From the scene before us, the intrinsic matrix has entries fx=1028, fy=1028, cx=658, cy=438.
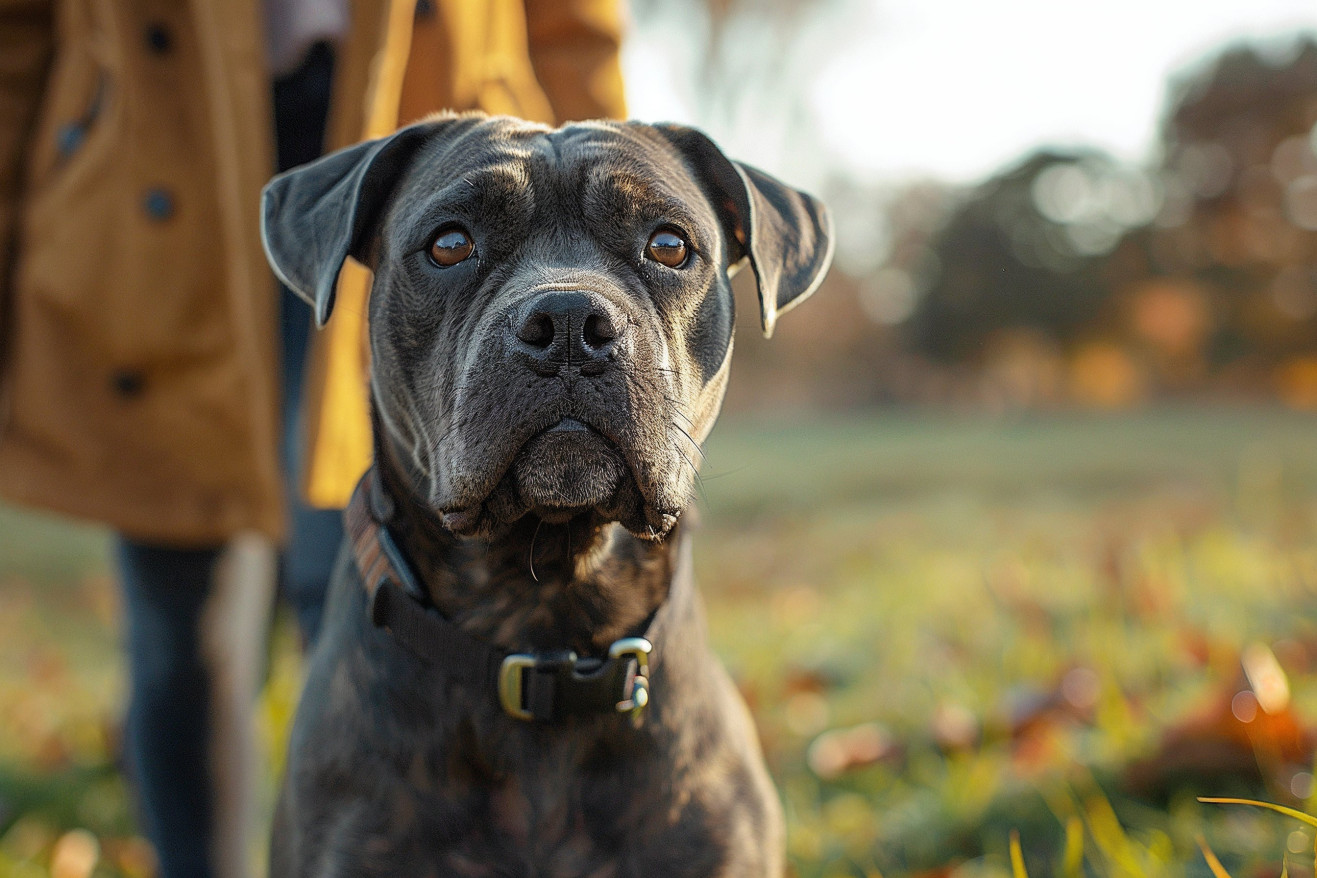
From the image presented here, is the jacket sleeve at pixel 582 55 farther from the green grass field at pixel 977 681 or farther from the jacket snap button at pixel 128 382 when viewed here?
the jacket snap button at pixel 128 382

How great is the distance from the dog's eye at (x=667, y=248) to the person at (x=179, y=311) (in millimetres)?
821

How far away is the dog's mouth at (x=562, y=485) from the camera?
1615 mm

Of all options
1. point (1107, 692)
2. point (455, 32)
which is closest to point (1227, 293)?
point (1107, 692)

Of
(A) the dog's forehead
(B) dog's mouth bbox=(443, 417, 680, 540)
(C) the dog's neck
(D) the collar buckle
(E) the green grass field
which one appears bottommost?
(E) the green grass field

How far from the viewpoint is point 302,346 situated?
265cm

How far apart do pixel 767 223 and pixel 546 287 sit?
59cm

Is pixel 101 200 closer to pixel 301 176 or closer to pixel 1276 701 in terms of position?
pixel 301 176

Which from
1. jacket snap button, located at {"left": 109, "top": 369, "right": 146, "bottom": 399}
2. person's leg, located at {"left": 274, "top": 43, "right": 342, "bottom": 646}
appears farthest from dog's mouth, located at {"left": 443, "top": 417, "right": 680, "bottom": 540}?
jacket snap button, located at {"left": 109, "top": 369, "right": 146, "bottom": 399}

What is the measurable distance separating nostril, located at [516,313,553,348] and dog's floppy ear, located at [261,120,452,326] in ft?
1.53

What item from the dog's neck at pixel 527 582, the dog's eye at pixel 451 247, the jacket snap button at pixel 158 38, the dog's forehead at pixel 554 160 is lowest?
the dog's neck at pixel 527 582

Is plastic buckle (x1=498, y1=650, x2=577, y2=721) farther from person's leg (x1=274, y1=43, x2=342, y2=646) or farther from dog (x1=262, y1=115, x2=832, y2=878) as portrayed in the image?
person's leg (x1=274, y1=43, x2=342, y2=646)

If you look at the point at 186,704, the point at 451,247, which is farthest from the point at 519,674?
the point at 186,704

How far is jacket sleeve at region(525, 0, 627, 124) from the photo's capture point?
2.64 metres

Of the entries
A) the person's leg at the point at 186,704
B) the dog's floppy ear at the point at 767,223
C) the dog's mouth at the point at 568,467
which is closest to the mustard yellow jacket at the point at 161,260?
the person's leg at the point at 186,704
